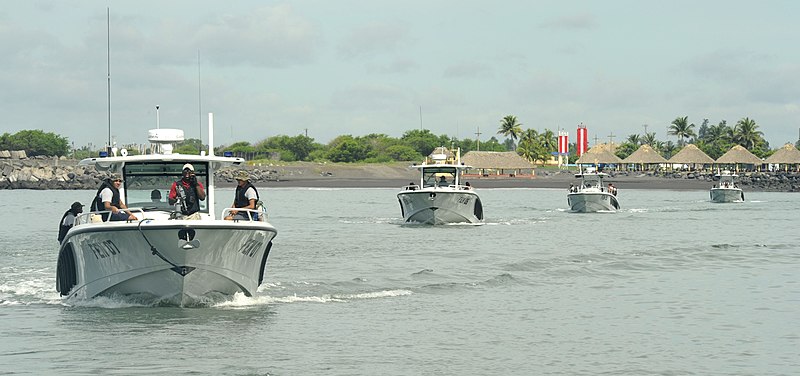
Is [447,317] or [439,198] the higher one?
[439,198]

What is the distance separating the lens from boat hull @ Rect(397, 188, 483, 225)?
46.8m

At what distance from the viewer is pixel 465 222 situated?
4869 centimetres

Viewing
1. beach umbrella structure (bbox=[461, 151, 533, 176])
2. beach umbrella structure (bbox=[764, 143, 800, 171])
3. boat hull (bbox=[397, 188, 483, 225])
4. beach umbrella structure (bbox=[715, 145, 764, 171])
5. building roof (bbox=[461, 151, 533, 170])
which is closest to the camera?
boat hull (bbox=[397, 188, 483, 225])

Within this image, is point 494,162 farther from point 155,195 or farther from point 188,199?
point 188,199

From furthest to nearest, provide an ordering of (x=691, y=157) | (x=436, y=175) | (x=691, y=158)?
(x=691, y=157) < (x=691, y=158) < (x=436, y=175)

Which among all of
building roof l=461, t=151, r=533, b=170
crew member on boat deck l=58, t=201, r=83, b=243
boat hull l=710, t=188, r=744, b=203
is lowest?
boat hull l=710, t=188, r=744, b=203

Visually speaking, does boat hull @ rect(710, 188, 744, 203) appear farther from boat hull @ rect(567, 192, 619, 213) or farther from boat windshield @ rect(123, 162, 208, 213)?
boat windshield @ rect(123, 162, 208, 213)

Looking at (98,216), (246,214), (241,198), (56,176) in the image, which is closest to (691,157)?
(56,176)

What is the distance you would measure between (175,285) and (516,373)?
21.9ft

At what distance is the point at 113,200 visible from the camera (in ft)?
66.6

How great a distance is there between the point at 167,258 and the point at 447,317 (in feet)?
18.2

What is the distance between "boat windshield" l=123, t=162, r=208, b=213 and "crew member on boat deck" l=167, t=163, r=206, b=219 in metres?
1.00

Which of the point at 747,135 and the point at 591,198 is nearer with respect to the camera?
the point at 591,198

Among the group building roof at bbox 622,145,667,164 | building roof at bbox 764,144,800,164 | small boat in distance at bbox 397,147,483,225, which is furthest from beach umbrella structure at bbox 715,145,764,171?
small boat in distance at bbox 397,147,483,225
